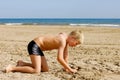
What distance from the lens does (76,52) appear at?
10727 mm

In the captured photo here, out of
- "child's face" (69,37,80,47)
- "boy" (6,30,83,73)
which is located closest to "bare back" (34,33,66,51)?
"boy" (6,30,83,73)

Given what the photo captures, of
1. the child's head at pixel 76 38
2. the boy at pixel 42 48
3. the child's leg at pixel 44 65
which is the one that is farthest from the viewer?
the child's leg at pixel 44 65

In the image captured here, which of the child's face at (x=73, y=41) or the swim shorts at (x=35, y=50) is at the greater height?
the child's face at (x=73, y=41)

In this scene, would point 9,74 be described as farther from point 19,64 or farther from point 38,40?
point 38,40

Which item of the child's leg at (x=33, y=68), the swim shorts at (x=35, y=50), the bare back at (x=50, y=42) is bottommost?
the child's leg at (x=33, y=68)

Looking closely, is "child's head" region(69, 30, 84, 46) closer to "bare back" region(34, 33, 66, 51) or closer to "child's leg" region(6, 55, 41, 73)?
"bare back" region(34, 33, 66, 51)

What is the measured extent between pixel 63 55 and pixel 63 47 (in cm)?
38

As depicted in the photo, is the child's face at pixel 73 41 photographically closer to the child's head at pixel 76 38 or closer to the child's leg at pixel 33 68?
the child's head at pixel 76 38

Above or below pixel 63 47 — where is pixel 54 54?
below

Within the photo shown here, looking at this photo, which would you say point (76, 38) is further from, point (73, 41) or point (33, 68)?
point (33, 68)

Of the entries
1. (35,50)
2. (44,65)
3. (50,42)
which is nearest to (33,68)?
(44,65)

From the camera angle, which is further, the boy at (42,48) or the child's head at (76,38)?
the boy at (42,48)

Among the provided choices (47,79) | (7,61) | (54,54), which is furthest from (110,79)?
(54,54)

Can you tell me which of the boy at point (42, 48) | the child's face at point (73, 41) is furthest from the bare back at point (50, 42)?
the child's face at point (73, 41)
